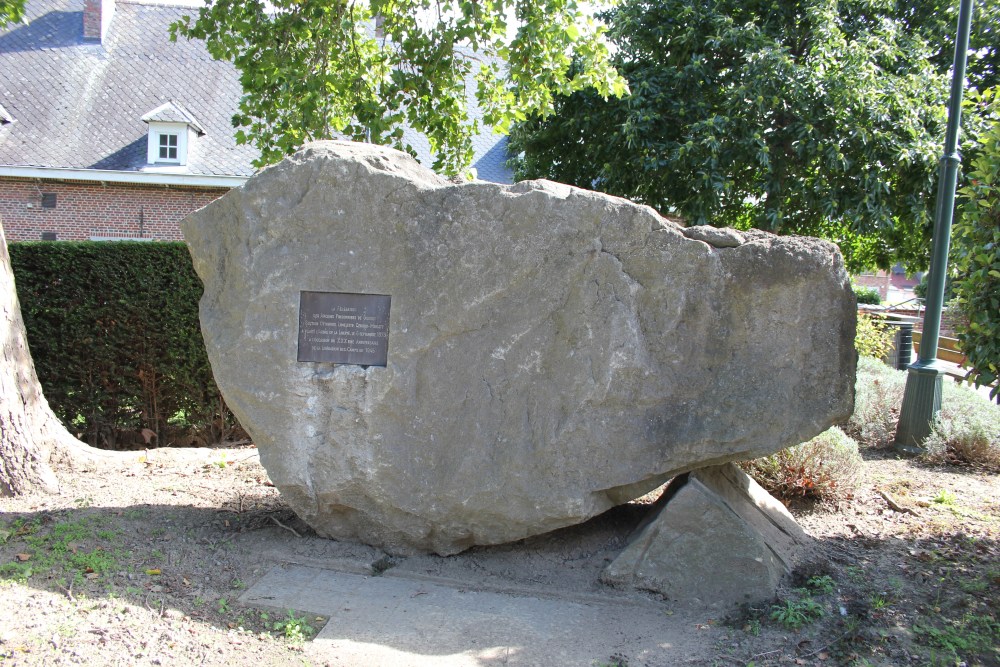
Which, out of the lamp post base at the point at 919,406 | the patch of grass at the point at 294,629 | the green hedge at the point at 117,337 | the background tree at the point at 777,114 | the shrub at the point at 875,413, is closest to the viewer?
the patch of grass at the point at 294,629

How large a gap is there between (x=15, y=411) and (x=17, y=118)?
15579mm

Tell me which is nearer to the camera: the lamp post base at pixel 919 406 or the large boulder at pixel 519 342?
the large boulder at pixel 519 342

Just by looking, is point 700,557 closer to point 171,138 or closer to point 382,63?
point 382,63

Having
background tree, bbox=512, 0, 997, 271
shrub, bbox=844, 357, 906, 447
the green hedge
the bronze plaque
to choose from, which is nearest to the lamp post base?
shrub, bbox=844, 357, 906, 447

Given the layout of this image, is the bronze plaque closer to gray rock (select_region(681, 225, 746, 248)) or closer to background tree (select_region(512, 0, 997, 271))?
gray rock (select_region(681, 225, 746, 248))

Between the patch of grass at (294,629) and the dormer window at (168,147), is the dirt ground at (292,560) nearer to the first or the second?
A: the patch of grass at (294,629)

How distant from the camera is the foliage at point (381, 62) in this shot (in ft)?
25.4

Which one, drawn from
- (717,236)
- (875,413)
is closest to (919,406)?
(875,413)

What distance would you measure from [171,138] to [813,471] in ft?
53.0

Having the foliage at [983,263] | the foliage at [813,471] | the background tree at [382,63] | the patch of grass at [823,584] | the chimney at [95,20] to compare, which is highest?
the chimney at [95,20]

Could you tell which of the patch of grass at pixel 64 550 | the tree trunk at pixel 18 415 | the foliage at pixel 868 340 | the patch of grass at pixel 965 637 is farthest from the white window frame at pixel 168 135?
the patch of grass at pixel 965 637

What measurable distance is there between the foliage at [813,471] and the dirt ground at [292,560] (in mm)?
146

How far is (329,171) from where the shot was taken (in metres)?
4.20

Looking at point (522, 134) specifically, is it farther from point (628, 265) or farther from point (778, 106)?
point (628, 265)
